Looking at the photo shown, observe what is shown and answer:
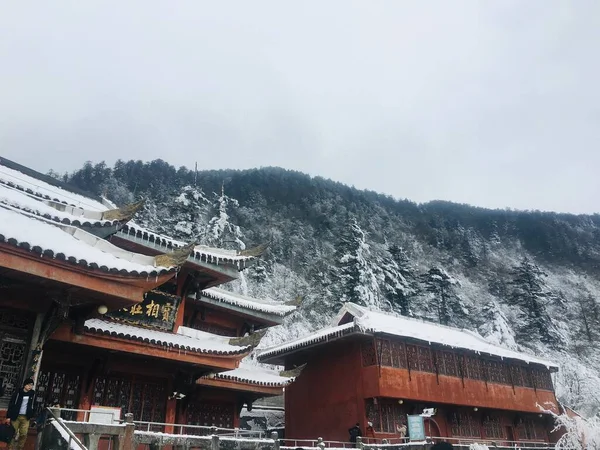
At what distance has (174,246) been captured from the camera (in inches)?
629

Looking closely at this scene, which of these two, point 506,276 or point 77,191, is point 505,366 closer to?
point 77,191

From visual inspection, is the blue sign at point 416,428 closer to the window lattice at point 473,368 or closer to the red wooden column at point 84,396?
the window lattice at point 473,368

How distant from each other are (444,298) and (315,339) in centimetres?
3506

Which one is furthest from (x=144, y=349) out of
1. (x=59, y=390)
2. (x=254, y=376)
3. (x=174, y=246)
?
(x=254, y=376)

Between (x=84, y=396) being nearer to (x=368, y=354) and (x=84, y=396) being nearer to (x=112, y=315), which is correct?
(x=112, y=315)

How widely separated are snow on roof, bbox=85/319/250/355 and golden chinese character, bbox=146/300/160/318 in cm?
55

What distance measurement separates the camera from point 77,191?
18.7 meters

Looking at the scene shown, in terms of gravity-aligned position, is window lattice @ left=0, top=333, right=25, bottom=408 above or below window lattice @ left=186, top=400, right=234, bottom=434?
above

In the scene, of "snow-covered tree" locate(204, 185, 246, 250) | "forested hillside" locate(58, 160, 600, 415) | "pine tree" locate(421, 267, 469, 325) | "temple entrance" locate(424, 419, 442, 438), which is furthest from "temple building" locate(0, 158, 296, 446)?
"pine tree" locate(421, 267, 469, 325)

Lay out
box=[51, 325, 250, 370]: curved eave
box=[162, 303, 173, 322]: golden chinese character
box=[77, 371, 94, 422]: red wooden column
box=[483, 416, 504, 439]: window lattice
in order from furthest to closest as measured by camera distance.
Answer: box=[483, 416, 504, 439]: window lattice, box=[162, 303, 173, 322]: golden chinese character, box=[77, 371, 94, 422]: red wooden column, box=[51, 325, 250, 370]: curved eave

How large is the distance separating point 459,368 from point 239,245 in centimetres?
3099

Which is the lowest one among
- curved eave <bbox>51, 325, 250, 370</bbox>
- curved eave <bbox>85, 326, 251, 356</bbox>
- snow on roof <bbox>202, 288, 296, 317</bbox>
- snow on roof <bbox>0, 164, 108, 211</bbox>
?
curved eave <bbox>51, 325, 250, 370</bbox>

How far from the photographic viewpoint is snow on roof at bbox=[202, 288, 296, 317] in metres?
18.3

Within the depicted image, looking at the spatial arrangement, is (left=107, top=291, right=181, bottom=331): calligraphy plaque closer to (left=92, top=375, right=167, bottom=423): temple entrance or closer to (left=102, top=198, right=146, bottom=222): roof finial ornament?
(left=92, top=375, right=167, bottom=423): temple entrance
